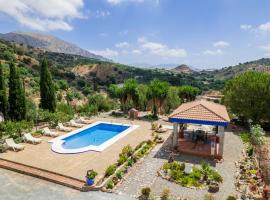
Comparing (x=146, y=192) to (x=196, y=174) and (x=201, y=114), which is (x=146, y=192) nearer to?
(x=196, y=174)

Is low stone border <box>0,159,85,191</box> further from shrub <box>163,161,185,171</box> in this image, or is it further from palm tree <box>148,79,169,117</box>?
palm tree <box>148,79,169,117</box>

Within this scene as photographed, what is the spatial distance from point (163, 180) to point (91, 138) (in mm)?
10967

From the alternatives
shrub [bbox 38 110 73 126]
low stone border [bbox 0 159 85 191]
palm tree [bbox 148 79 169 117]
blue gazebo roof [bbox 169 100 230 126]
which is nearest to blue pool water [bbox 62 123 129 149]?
shrub [bbox 38 110 73 126]

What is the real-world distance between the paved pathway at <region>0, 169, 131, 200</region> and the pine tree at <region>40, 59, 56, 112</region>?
1564cm

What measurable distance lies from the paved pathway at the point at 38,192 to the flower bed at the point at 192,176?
316 centimetres

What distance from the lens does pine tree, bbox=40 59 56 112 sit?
28203mm

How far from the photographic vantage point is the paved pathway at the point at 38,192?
11570 millimetres

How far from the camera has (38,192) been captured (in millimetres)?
12070

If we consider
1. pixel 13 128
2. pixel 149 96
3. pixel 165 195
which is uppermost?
pixel 149 96

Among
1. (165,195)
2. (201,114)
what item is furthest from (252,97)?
(165,195)

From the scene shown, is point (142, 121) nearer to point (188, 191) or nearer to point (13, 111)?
point (13, 111)

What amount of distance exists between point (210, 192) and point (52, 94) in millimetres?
22465

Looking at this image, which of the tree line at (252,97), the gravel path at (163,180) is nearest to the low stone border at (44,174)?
the gravel path at (163,180)

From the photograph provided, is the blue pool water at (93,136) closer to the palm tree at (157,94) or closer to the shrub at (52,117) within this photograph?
the shrub at (52,117)
